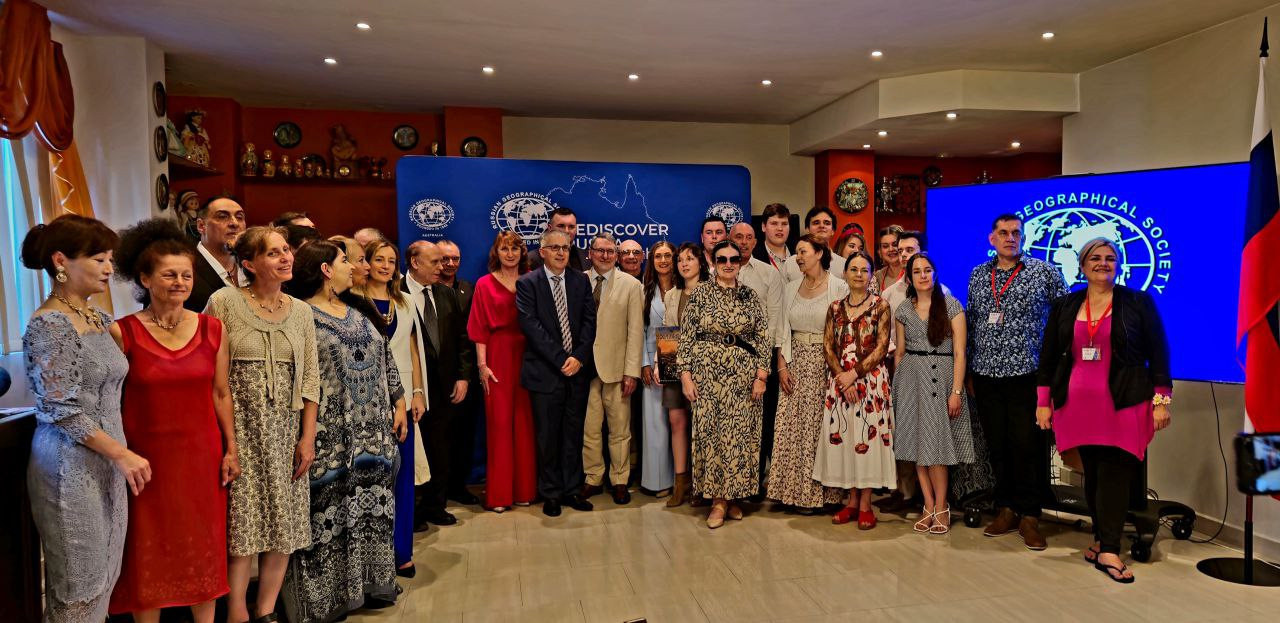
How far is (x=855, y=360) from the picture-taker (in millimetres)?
4141

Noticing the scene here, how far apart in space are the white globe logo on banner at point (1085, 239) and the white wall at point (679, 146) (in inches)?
179

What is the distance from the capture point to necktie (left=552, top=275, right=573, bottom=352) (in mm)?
4609

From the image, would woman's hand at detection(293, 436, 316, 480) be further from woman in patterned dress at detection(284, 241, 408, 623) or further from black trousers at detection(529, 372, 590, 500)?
black trousers at detection(529, 372, 590, 500)

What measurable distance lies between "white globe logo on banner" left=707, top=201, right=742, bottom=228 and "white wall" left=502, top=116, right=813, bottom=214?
1496mm

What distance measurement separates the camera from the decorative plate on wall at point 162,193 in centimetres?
551

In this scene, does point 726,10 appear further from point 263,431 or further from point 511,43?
point 263,431

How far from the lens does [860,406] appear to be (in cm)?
417

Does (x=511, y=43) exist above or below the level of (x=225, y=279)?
above

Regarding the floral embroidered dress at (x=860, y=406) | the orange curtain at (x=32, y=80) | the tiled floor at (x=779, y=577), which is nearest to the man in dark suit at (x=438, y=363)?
the tiled floor at (x=779, y=577)

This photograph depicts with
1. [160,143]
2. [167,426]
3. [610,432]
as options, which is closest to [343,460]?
[167,426]

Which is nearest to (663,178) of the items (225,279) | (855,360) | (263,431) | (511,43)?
(511,43)

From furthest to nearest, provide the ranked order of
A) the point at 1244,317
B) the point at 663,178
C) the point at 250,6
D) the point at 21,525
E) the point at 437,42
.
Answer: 1. the point at 663,178
2. the point at 437,42
3. the point at 250,6
4. the point at 1244,317
5. the point at 21,525

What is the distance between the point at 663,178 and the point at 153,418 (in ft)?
→ 17.7

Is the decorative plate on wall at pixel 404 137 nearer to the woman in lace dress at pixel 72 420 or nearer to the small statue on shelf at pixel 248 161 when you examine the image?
the small statue on shelf at pixel 248 161
